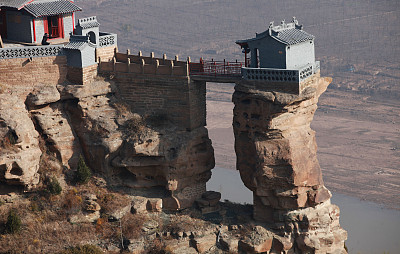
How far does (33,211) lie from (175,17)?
101m

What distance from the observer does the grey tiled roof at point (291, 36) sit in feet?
145

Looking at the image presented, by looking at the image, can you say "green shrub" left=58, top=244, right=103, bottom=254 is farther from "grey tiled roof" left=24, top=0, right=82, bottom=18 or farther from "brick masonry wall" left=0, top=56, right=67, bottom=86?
"grey tiled roof" left=24, top=0, right=82, bottom=18

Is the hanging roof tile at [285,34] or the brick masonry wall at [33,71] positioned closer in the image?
the hanging roof tile at [285,34]

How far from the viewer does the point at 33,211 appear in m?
44.4

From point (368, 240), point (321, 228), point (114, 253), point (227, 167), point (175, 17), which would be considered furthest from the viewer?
point (175, 17)

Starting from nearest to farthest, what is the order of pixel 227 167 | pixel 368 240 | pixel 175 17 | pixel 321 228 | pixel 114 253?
1. pixel 114 253
2. pixel 321 228
3. pixel 368 240
4. pixel 227 167
5. pixel 175 17

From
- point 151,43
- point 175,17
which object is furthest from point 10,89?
point 175,17

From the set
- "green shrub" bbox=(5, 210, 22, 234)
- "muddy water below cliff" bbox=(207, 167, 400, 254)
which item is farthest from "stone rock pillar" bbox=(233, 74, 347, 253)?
"muddy water below cliff" bbox=(207, 167, 400, 254)

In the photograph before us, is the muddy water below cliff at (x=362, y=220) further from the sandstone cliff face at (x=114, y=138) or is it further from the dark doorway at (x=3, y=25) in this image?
the dark doorway at (x=3, y=25)

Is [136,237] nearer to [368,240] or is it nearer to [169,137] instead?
[169,137]

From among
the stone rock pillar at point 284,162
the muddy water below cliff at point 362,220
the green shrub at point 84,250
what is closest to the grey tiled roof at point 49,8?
the stone rock pillar at point 284,162

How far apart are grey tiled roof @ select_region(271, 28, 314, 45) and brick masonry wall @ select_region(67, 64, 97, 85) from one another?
11.8m

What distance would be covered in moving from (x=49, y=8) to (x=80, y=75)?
5.52 m

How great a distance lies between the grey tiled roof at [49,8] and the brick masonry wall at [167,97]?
5.93m
